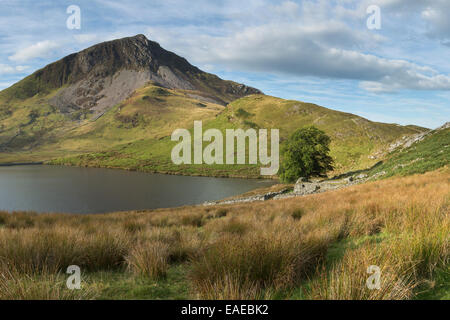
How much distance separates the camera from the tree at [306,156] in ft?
156

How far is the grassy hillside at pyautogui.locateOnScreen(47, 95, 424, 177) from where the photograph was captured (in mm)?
100438

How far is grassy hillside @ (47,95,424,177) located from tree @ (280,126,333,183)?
33.8m

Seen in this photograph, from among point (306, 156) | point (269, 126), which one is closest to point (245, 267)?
point (306, 156)

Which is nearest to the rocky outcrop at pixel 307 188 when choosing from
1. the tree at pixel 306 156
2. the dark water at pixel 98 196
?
the tree at pixel 306 156

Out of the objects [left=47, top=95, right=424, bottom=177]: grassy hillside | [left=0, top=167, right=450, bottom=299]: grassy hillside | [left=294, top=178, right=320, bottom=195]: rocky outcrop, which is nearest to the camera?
[left=0, top=167, right=450, bottom=299]: grassy hillside

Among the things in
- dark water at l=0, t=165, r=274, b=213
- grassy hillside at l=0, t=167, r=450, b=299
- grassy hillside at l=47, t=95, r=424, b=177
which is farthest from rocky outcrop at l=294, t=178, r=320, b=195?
grassy hillside at l=47, t=95, r=424, b=177

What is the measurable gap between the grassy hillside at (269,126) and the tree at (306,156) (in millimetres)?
33774

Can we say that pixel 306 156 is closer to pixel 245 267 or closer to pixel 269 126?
pixel 245 267

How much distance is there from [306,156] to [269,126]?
104759 millimetres

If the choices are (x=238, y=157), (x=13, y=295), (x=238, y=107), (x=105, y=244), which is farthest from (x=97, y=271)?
(x=238, y=107)

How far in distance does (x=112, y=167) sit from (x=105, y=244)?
140576 mm

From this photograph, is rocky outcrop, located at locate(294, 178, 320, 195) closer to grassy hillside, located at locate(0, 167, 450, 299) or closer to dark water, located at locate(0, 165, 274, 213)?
dark water, located at locate(0, 165, 274, 213)

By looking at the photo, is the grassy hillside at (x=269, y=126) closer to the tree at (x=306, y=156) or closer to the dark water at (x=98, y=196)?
the tree at (x=306, y=156)

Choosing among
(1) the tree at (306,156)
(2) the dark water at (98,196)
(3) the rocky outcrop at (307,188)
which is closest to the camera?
(3) the rocky outcrop at (307,188)
